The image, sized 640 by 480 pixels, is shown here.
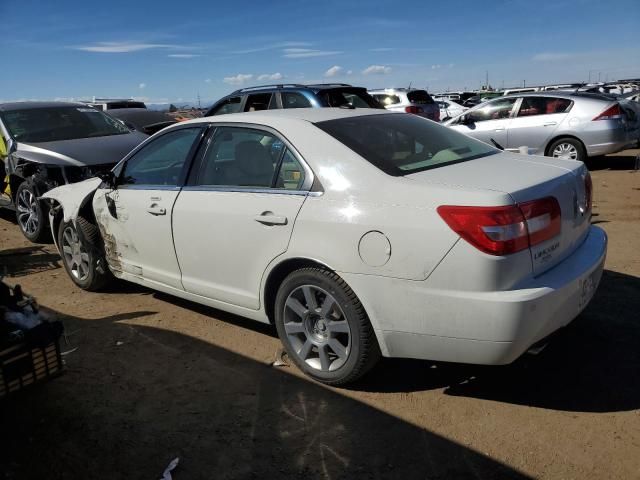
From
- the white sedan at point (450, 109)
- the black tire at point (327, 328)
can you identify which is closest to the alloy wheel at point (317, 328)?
the black tire at point (327, 328)

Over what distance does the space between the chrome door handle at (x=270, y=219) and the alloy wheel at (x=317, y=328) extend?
40 centimetres

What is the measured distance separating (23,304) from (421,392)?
231 cm

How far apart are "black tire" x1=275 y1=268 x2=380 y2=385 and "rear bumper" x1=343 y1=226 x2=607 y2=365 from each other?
0.09 meters

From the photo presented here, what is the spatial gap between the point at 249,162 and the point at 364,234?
1.12 metres

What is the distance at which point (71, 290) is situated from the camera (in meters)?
5.18

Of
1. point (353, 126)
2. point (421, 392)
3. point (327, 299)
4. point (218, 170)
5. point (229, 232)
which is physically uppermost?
point (353, 126)

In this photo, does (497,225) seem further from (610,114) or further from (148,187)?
(610,114)

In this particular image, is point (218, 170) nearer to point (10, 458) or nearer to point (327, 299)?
point (327, 299)

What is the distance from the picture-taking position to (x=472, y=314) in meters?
2.61

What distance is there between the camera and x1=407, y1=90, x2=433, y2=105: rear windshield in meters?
15.0

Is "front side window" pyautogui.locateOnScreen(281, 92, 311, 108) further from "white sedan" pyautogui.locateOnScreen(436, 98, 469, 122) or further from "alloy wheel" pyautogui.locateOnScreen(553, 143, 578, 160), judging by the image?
"white sedan" pyautogui.locateOnScreen(436, 98, 469, 122)

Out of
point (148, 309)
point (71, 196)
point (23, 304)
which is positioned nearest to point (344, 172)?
point (23, 304)

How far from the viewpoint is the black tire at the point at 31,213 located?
672cm

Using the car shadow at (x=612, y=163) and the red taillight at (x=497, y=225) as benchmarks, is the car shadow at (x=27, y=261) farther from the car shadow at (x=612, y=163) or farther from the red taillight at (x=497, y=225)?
the car shadow at (x=612, y=163)
